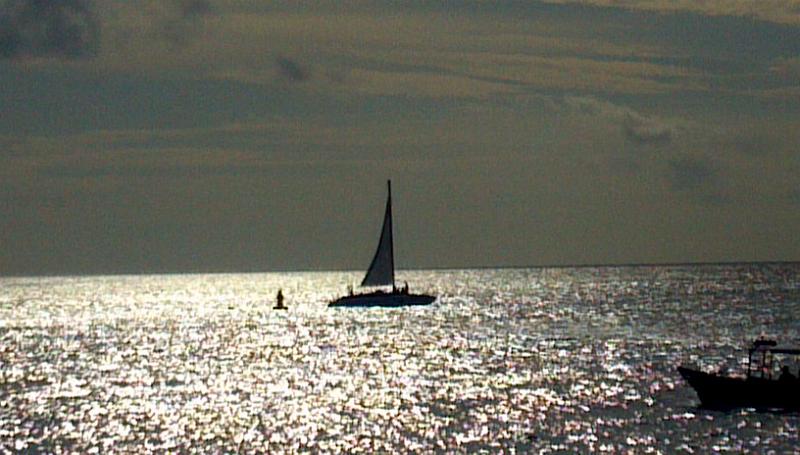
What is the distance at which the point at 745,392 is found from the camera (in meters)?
86.2

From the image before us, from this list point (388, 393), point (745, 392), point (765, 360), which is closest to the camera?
point (745, 392)

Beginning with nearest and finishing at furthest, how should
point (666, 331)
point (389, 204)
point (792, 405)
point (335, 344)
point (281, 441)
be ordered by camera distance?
point (281, 441) → point (792, 405) → point (335, 344) → point (666, 331) → point (389, 204)

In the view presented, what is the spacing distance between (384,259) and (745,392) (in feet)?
330

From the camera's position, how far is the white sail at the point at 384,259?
182750mm

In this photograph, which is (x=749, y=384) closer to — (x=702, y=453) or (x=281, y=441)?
(x=702, y=453)

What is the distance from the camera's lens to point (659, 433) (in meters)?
76.9

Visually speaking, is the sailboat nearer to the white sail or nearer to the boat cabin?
the white sail

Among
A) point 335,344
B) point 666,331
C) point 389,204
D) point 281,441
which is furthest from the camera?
point 389,204

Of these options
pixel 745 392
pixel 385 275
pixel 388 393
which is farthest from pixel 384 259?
pixel 745 392

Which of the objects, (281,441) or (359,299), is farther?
(359,299)

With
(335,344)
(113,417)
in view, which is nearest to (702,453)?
(113,417)

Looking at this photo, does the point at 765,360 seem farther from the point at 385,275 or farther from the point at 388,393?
the point at 385,275

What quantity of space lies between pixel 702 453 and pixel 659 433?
21.3ft

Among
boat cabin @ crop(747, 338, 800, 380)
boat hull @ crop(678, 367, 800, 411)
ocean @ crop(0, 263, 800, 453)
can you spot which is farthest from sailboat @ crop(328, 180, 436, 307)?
boat hull @ crop(678, 367, 800, 411)
